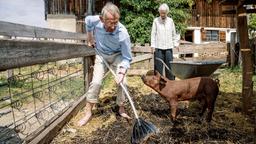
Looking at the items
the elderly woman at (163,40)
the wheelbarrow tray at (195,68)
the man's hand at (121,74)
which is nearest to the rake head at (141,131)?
the man's hand at (121,74)

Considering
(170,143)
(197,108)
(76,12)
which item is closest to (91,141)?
(170,143)

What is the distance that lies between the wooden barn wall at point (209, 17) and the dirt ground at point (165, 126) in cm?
2301

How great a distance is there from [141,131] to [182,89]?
1.77m

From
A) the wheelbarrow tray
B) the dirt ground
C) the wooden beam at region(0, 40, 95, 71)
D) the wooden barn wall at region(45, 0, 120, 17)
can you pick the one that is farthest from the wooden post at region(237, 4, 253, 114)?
the wooden barn wall at region(45, 0, 120, 17)

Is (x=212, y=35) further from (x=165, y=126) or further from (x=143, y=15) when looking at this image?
(x=165, y=126)

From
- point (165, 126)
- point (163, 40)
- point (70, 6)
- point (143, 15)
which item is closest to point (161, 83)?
point (165, 126)

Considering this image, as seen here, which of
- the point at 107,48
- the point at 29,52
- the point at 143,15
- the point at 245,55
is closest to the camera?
the point at 29,52

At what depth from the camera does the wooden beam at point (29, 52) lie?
3142 mm

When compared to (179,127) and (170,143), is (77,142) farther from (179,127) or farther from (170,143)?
(179,127)

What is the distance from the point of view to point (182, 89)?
6203mm

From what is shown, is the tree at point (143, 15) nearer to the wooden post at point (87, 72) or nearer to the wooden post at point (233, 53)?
the wooden post at point (233, 53)

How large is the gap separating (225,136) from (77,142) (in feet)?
6.55

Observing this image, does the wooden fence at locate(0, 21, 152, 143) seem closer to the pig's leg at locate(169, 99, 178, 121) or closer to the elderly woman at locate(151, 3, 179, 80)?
the pig's leg at locate(169, 99, 178, 121)

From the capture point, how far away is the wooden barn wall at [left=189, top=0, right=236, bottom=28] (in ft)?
100
